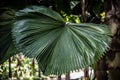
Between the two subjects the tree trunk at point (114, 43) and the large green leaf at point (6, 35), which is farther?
the large green leaf at point (6, 35)

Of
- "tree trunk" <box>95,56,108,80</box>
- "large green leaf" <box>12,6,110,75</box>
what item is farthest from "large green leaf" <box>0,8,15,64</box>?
"tree trunk" <box>95,56,108,80</box>

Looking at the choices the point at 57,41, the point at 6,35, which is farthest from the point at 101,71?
the point at 57,41

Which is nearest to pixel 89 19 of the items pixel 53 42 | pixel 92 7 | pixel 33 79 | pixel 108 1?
pixel 92 7

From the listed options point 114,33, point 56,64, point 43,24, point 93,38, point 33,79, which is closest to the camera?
point 56,64

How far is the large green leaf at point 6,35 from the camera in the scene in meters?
1.98

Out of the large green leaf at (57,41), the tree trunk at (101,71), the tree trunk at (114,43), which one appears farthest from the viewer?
the tree trunk at (101,71)

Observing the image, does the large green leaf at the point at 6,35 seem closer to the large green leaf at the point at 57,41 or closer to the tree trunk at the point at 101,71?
the large green leaf at the point at 57,41

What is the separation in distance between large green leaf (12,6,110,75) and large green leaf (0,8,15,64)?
47 cm

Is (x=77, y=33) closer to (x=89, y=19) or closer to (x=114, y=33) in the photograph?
(x=114, y=33)

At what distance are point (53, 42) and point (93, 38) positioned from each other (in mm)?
192

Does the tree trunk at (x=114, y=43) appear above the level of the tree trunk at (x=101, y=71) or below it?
above

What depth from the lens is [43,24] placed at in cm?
155

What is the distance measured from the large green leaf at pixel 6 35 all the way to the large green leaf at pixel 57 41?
18.3 inches

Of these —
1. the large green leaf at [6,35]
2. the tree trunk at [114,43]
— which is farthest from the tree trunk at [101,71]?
the large green leaf at [6,35]
